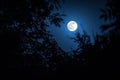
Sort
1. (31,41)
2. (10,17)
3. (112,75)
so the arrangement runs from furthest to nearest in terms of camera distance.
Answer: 1. (31,41)
2. (10,17)
3. (112,75)

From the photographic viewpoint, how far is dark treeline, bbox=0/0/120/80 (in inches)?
244

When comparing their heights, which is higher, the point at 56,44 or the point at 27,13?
the point at 27,13

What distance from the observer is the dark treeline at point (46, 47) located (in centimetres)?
620

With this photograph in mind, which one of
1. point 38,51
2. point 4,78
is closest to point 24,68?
point 4,78

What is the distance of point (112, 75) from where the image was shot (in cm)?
629

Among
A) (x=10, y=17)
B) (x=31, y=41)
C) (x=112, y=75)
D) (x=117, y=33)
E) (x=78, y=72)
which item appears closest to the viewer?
(x=117, y=33)

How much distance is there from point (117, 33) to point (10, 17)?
5.05m

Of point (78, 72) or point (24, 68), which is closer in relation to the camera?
point (78, 72)

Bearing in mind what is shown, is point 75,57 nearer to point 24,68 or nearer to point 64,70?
point 64,70

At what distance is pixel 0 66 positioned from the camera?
23.3 feet

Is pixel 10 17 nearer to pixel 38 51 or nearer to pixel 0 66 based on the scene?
pixel 38 51

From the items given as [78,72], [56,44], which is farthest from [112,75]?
[56,44]

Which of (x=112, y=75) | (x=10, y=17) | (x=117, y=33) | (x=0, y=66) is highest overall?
(x=10, y=17)

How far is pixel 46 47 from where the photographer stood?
10398mm
